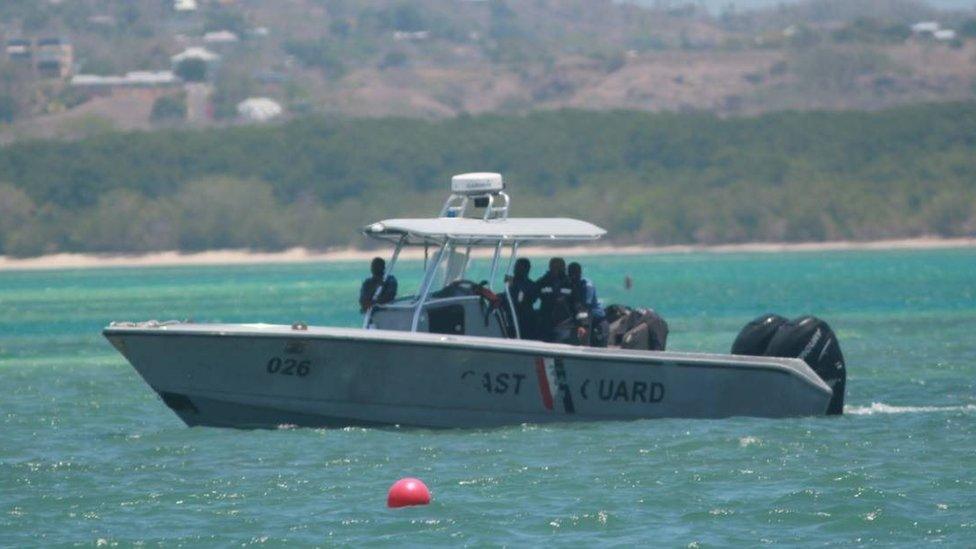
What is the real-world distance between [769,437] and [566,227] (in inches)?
122

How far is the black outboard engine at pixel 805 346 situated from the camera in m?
21.1

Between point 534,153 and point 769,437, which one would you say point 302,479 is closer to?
point 769,437

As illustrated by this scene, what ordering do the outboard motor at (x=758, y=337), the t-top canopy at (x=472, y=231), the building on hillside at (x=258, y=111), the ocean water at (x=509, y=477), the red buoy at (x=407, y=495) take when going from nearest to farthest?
the ocean water at (x=509, y=477), the red buoy at (x=407, y=495), the t-top canopy at (x=472, y=231), the outboard motor at (x=758, y=337), the building on hillside at (x=258, y=111)

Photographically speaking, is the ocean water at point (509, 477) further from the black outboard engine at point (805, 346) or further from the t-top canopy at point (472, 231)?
the t-top canopy at point (472, 231)

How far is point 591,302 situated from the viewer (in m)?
20.9

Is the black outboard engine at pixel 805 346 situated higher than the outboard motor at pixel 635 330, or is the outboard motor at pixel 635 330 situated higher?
the outboard motor at pixel 635 330

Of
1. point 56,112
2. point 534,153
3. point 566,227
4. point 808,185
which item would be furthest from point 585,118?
point 566,227

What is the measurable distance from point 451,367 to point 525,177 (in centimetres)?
11402

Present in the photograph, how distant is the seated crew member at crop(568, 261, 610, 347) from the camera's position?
68.3 feet

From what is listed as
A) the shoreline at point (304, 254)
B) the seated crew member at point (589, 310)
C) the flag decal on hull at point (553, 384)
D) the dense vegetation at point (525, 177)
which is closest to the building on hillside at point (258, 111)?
the dense vegetation at point (525, 177)

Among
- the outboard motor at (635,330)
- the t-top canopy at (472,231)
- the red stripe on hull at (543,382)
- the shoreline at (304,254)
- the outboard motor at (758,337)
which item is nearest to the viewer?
the red stripe on hull at (543,382)

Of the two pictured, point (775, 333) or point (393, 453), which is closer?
point (393, 453)

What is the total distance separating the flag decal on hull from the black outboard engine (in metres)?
2.14

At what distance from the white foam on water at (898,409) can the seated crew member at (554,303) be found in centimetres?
353
